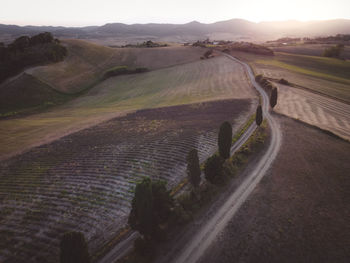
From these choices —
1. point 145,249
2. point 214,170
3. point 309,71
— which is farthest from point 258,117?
point 309,71

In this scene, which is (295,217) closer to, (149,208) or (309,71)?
(149,208)

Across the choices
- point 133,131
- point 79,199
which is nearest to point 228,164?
point 79,199

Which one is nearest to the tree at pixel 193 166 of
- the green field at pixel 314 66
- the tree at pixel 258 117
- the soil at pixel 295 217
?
the soil at pixel 295 217

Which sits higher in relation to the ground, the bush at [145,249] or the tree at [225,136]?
the tree at [225,136]

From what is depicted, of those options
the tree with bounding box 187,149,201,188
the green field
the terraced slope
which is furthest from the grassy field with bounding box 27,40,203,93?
the tree with bounding box 187,149,201,188

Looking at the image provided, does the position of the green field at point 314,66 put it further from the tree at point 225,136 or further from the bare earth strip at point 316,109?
the tree at point 225,136

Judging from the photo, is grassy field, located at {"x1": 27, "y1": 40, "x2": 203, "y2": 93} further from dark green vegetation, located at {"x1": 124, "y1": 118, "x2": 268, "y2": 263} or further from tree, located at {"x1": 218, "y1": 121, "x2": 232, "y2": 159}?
dark green vegetation, located at {"x1": 124, "y1": 118, "x2": 268, "y2": 263}
